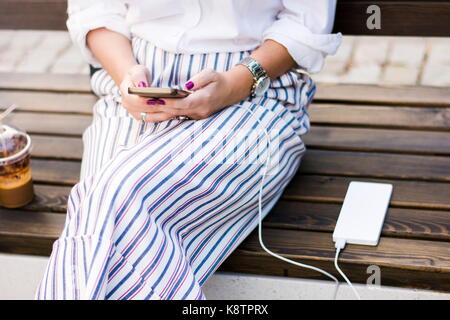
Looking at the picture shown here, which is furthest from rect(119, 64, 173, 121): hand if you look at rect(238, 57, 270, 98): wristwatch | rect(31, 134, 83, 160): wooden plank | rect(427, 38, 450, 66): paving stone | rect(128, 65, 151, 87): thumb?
rect(427, 38, 450, 66): paving stone

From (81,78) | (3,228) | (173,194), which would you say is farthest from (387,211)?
(81,78)

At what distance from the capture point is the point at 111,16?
2.02 m

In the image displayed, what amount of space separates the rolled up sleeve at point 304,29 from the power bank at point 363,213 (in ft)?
1.23

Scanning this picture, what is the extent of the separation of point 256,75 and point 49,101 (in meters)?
0.98

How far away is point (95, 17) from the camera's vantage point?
2.01m

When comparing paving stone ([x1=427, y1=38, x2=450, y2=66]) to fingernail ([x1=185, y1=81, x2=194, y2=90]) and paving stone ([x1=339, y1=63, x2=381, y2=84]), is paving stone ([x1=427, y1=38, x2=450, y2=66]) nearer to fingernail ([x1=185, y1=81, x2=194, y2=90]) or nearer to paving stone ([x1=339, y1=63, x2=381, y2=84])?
paving stone ([x1=339, y1=63, x2=381, y2=84])

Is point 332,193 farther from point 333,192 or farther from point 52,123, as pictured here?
point 52,123

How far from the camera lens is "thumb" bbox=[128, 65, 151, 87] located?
5.90 feet

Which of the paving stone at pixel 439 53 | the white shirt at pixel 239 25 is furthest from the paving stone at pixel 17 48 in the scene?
the paving stone at pixel 439 53

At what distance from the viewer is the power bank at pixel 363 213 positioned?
1785 mm

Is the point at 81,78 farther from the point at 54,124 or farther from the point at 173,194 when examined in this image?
the point at 173,194

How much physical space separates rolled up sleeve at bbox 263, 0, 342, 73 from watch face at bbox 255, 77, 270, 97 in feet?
0.32

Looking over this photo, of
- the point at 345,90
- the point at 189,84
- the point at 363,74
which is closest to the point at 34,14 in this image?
the point at 189,84
